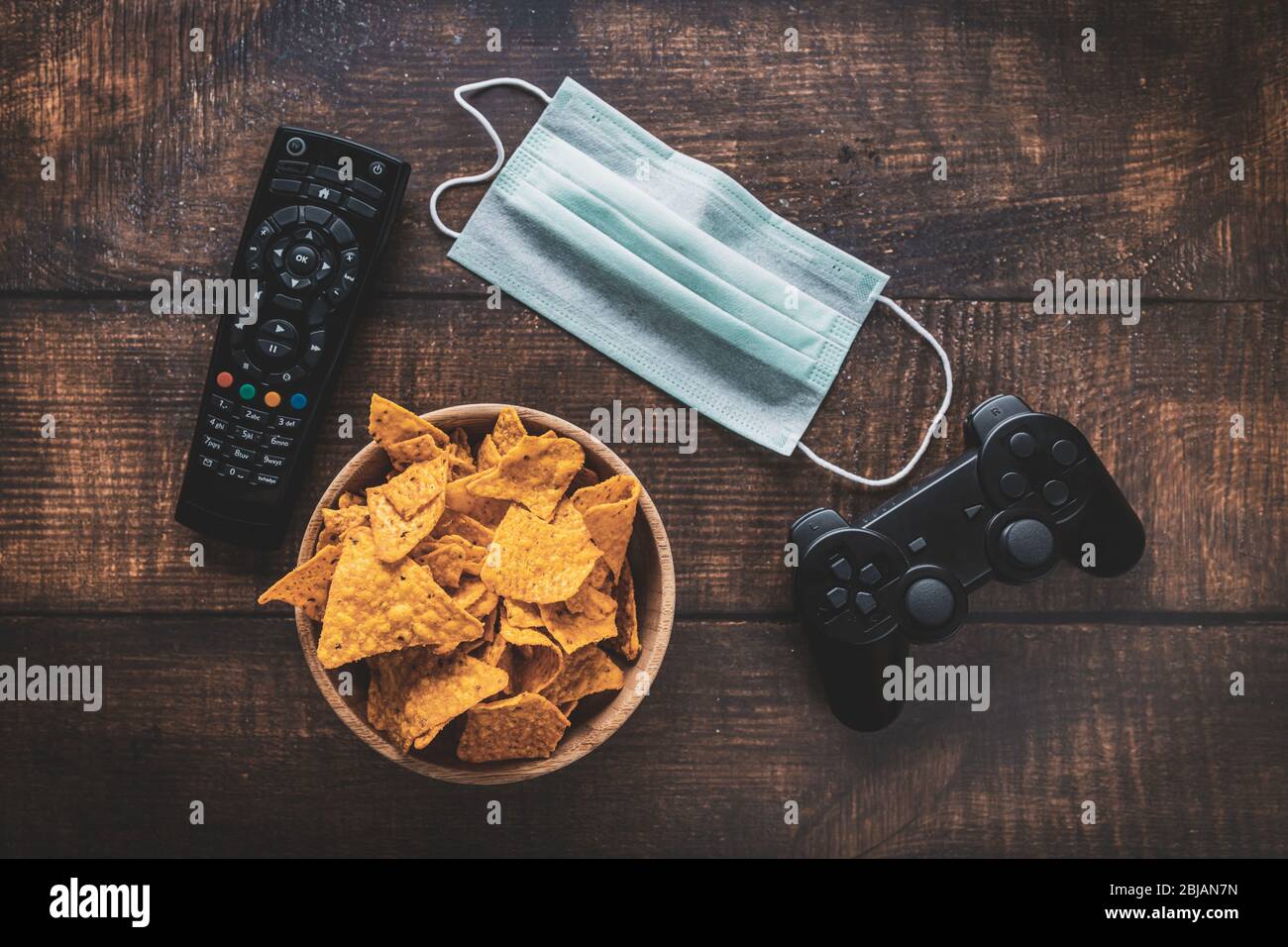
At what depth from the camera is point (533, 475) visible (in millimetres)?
835

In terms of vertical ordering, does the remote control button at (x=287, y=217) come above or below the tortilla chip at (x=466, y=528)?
above

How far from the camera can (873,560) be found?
3.02 ft

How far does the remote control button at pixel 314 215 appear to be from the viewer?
912 millimetres

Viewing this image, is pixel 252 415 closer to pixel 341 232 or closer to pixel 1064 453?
pixel 341 232

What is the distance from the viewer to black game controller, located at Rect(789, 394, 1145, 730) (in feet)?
3.00

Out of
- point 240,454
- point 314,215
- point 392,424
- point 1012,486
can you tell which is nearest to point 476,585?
point 392,424

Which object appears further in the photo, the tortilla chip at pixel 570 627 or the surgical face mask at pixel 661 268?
the surgical face mask at pixel 661 268

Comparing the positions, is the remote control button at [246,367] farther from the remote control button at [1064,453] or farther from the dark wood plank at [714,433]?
the remote control button at [1064,453]

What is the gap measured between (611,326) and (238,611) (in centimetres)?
47

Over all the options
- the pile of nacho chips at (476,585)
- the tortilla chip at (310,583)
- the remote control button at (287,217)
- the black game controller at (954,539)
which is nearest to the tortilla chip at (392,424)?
the pile of nacho chips at (476,585)

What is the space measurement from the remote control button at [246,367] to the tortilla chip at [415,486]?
19 centimetres

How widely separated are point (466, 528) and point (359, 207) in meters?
0.33

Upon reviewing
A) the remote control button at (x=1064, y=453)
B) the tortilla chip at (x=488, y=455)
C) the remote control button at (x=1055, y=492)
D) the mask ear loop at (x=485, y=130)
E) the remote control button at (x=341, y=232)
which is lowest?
the remote control button at (x=1055, y=492)

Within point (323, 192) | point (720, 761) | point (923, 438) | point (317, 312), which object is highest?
point (323, 192)
